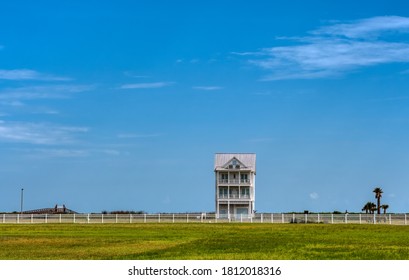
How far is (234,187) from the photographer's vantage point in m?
101

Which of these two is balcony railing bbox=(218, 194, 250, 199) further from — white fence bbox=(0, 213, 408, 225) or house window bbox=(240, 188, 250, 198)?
white fence bbox=(0, 213, 408, 225)

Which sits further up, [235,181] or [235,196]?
[235,181]

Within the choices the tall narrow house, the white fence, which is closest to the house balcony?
the tall narrow house

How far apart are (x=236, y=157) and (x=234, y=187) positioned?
14.0 ft

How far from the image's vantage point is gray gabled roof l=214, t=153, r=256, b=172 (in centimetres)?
10119

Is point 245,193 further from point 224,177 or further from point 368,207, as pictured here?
point 368,207

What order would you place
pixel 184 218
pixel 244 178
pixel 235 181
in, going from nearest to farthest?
pixel 184 218, pixel 235 181, pixel 244 178

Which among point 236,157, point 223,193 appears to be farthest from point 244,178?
point 223,193
